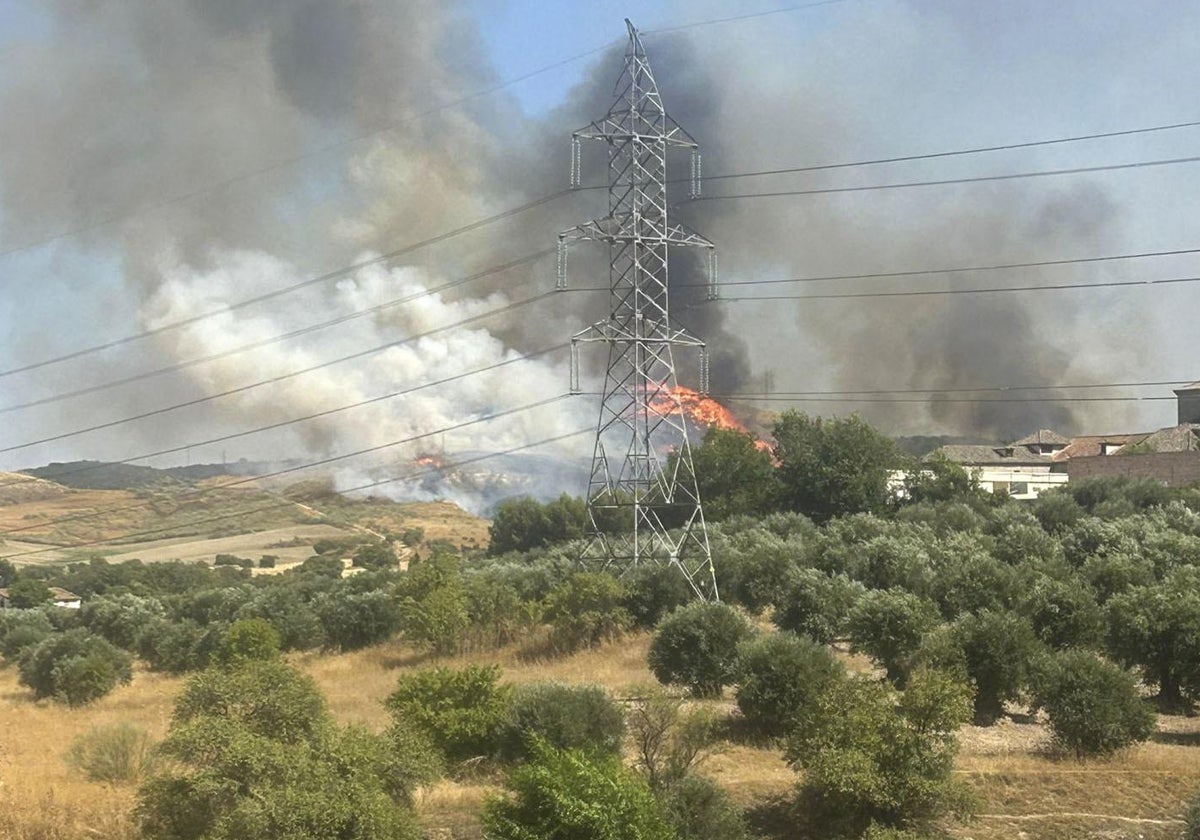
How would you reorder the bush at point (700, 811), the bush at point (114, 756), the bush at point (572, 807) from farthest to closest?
the bush at point (114, 756), the bush at point (700, 811), the bush at point (572, 807)

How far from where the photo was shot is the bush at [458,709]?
25391mm

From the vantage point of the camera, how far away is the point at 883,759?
21.3 metres

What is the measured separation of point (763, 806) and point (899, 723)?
9.03ft

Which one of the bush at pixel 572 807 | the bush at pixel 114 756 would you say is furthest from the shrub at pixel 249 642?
the bush at pixel 572 807

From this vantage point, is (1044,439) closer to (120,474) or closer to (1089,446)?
(1089,446)

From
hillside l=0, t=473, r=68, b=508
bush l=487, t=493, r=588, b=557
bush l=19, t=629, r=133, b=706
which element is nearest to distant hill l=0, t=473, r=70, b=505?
hillside l=0, t=473, r=68, b=508

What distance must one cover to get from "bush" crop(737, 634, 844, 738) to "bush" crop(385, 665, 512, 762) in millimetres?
4998

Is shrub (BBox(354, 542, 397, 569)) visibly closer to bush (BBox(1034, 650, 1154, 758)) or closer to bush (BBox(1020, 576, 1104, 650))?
bush (BBox(1020, 576, 1104, 650))

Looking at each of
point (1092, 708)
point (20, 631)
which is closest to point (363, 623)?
point (20, 631)

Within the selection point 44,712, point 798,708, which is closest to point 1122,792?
point 798,708

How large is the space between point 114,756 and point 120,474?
390ft

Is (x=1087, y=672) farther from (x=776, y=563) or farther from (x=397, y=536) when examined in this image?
(x=397, y=536)

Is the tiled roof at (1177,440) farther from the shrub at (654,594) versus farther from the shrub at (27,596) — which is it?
the shrub at (27,596)

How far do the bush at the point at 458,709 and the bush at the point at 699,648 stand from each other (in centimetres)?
668
